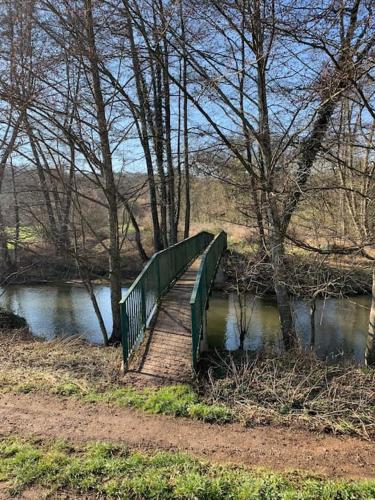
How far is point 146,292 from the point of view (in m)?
8.23

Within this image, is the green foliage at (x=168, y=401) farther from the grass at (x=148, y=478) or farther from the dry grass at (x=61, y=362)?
the grass at (x=148, y=478)

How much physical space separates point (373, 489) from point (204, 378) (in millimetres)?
2988

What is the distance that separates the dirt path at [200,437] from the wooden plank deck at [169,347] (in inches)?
46.9

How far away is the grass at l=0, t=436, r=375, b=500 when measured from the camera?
380 cm

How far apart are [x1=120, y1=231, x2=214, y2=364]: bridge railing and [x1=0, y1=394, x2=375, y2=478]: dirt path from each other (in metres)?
1.53

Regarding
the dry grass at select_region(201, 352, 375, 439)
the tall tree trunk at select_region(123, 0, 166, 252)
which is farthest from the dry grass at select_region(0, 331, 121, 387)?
the tall tree trunk at select_region(123, 0, 166, 252)

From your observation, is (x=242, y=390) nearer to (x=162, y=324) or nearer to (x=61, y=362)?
(x=162, y=324)

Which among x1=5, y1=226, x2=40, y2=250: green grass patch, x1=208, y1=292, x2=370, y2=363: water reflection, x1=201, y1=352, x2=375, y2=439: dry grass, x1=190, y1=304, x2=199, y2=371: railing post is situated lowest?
x1=208, y1=292, x2=370, y2=363: water reflection

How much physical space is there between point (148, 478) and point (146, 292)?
4.52 m

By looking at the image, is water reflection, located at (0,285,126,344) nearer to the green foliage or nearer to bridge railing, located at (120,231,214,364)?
bridge railing, located at (120,231,214,364)

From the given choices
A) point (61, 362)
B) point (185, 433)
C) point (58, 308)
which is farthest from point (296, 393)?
point (58, 308)

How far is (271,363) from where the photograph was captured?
6.66m

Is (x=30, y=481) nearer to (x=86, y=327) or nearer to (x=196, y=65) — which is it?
(x=196, y=65)

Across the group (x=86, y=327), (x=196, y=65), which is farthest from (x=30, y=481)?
(x=86, y=327)
